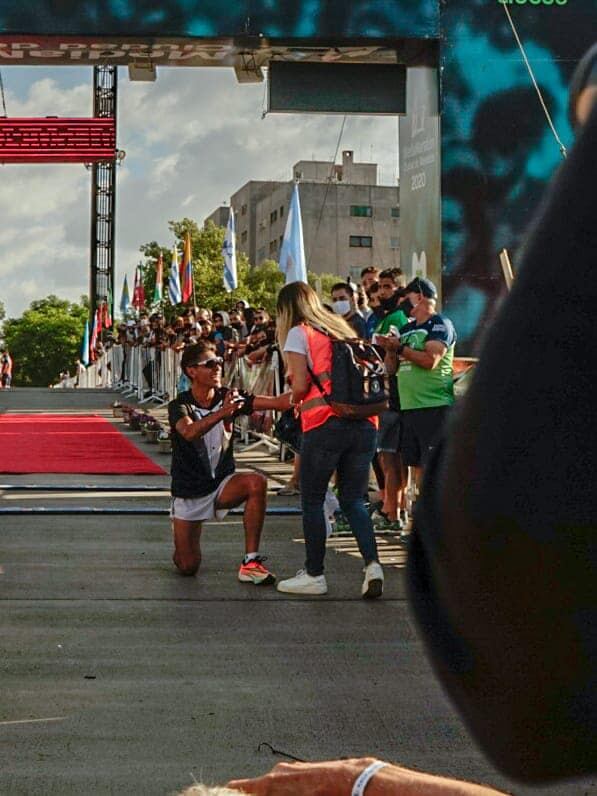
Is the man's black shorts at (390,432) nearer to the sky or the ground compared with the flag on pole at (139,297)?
nearer to the ground

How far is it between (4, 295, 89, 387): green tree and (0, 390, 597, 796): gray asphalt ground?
11233cm

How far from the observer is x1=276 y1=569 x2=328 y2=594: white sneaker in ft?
24.3

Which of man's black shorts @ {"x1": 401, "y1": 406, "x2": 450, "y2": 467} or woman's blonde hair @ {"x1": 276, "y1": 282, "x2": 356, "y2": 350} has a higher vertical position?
woman's blonde hair @ {"x1": 276, "y1": 282, "x2": 356, "y2": 350}

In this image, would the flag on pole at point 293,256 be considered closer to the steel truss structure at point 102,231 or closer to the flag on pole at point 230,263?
→ the flag on pole at point 230,263

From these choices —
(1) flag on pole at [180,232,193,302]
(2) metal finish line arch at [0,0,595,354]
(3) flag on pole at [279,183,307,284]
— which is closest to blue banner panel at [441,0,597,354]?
(2) metal finish line arch at [0,0,595,354]

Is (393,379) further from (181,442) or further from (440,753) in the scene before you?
(440,753)

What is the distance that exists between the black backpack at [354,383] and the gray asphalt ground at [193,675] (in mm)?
1091

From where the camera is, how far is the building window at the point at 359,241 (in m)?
109

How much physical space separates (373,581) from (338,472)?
65cm

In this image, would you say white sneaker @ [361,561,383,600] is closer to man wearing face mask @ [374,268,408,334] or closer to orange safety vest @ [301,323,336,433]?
orange safety vest @ [301,323,336,433]

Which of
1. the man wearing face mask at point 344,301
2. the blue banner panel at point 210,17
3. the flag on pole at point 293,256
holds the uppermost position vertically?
the blue banner panel at point 210,17

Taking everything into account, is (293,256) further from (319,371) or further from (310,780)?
(310,780)

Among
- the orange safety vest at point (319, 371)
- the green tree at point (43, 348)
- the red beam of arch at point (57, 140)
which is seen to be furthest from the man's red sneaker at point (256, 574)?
the green tree at point (43, 348)

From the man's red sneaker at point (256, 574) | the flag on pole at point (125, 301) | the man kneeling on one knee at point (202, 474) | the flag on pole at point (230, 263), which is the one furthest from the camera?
the flag on pole at point (125, 301)
